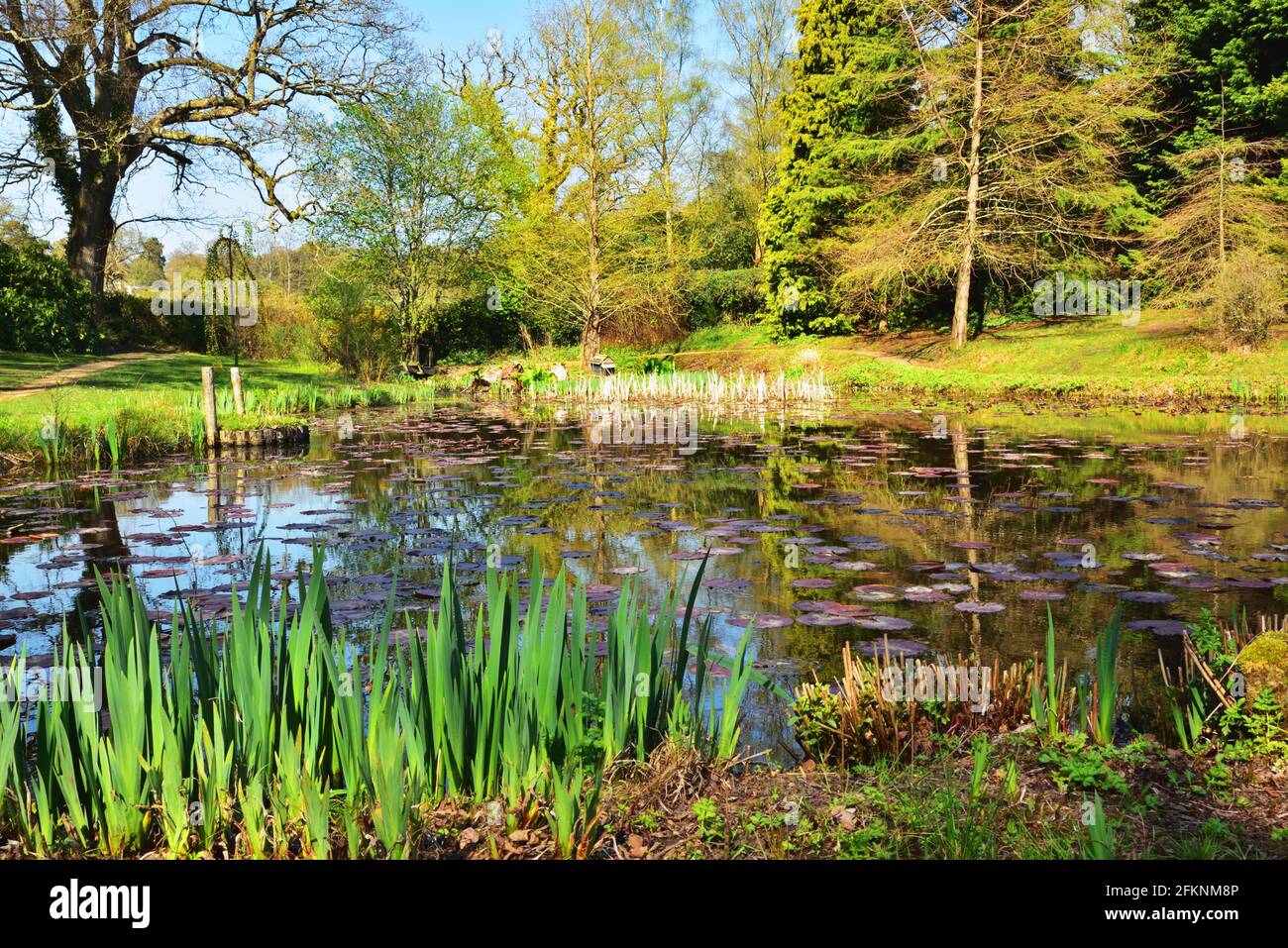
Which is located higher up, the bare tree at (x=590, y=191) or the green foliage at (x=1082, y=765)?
the bare tree at (x=590, y=191)

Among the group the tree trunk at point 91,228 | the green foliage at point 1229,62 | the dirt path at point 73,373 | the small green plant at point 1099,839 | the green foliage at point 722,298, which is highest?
the green foliage at point 1229,62

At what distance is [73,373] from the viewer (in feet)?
53.6

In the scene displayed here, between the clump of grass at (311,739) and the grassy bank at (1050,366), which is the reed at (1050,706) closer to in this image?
the clump of grass at (311,739)

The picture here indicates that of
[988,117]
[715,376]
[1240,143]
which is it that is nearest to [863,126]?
[988,117]

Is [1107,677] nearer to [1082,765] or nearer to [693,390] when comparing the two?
[1082,765]

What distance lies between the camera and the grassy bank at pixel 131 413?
901cm

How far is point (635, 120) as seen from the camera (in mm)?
24969

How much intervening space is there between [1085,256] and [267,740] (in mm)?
25513

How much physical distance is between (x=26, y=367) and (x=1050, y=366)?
20658 millimetres

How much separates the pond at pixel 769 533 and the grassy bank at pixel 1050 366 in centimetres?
478

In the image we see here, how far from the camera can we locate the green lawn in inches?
572

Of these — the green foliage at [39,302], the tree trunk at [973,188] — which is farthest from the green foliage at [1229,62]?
the green foliage at [39,302]

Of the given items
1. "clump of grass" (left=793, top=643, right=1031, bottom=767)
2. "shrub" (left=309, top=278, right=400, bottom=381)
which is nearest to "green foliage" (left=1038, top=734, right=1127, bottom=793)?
"clump of grass" (left=793, top=643, right=1031, bottom=767)

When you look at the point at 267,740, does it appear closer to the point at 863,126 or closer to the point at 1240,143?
the point at 1240,143
